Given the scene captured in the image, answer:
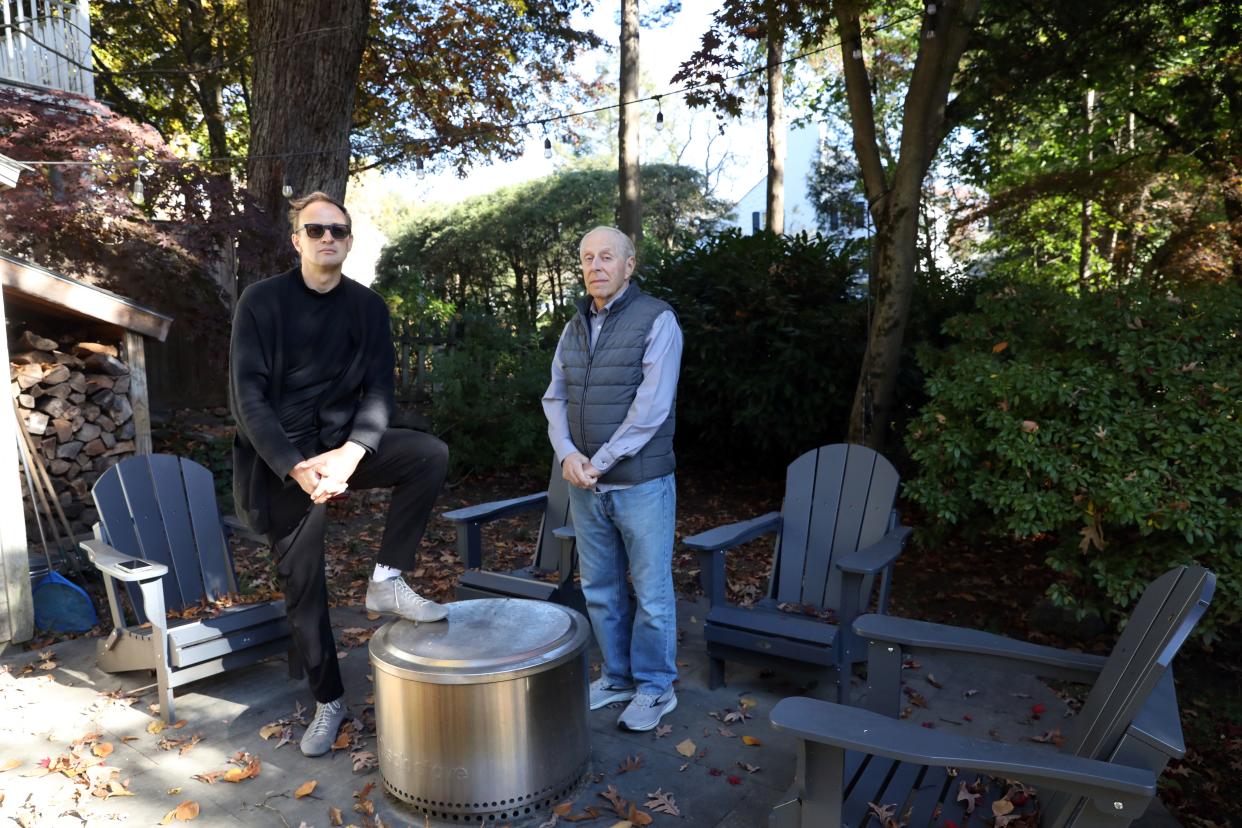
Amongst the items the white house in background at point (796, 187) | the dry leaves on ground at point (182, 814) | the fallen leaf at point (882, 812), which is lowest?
the dry leaves on ground at point (182, 814)

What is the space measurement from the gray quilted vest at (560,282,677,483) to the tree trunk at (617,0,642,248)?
9075mm

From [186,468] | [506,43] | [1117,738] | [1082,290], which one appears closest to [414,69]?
[506,43]

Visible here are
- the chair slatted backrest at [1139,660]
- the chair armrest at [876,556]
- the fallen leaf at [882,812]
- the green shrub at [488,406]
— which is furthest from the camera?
the green shrub at [488,406]

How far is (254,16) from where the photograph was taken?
7.15 meters

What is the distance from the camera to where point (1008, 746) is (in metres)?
1.83

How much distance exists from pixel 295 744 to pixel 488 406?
4903 millimetres

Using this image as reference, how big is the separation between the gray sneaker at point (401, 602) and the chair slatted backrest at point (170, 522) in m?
1.65

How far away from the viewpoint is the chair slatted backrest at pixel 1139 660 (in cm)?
186

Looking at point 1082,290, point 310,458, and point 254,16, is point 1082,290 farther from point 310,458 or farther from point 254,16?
point 254,16

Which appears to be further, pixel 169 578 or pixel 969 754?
pixel 169 578

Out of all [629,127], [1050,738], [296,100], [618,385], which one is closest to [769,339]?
[618,385]

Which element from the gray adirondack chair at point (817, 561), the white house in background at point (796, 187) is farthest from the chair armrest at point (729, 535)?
the white house in background at point (796, 187)

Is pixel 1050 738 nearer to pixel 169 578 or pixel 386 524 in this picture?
pixel 386 524

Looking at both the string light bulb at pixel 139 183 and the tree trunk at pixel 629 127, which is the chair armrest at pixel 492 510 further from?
the tree trunk at pixel 629 127
